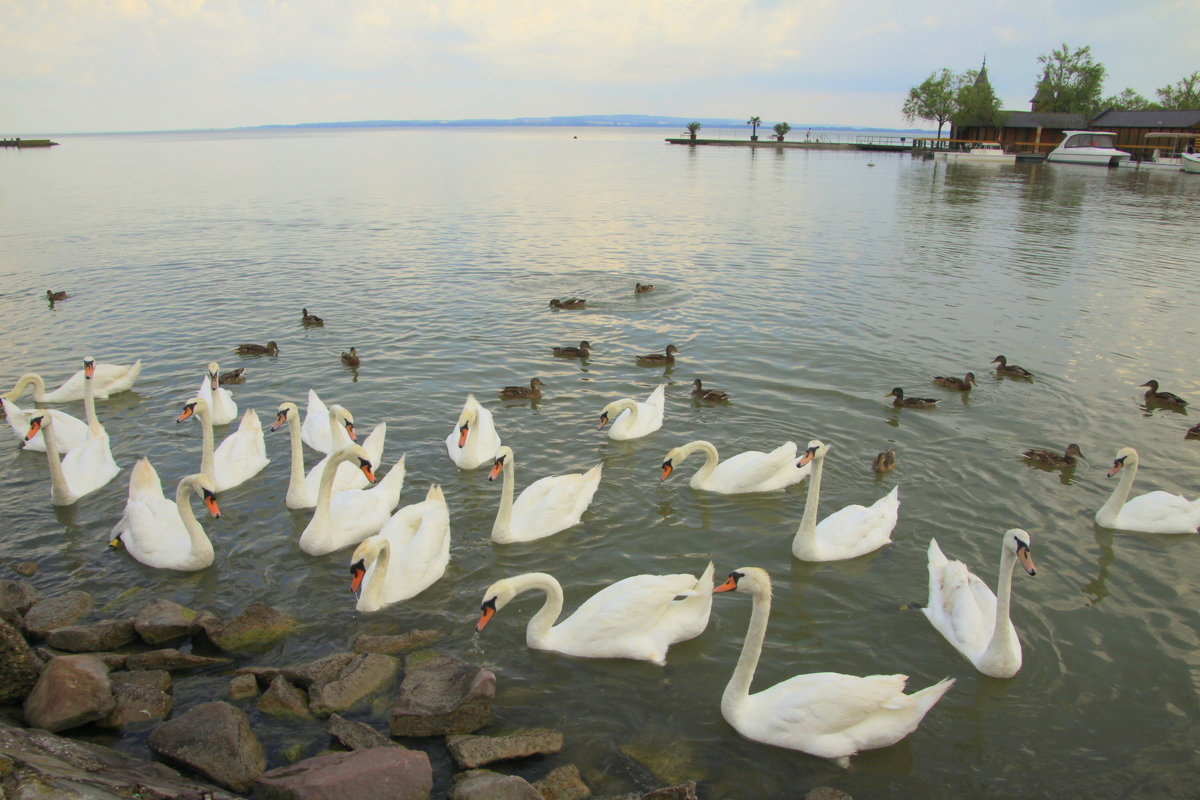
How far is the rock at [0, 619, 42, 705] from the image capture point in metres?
5.63

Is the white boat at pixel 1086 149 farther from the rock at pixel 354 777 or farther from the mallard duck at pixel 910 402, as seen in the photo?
the rock at pixel 354 777

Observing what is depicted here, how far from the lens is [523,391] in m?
13.2

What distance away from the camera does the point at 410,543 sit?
7.94 metres

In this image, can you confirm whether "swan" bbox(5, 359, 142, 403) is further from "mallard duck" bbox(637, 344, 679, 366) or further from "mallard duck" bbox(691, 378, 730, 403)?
"mallard duck" bbox(691, 378, 730, 403)

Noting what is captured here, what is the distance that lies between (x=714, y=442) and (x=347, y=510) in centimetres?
574

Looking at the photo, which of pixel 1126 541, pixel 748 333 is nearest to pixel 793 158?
pixel 748 333

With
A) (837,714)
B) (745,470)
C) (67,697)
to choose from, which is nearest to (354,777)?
(67,697)

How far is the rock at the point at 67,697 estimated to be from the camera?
543 centimetres

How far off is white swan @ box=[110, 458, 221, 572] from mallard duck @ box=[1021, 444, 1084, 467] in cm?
1089

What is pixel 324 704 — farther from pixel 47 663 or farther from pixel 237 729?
pixel 47 663

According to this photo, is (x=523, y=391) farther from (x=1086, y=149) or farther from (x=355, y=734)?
(x=1086, y=149)

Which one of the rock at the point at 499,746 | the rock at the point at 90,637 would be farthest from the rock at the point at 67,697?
Answer: the rock at the point at 499,746

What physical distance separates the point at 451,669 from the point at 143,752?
2318 millimetres

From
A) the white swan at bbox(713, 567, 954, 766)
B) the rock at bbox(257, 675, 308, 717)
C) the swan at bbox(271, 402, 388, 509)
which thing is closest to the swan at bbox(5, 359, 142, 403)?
the swan at bbox(271, 402, 388, 509)
